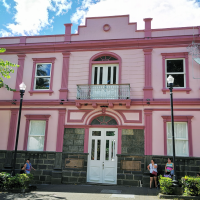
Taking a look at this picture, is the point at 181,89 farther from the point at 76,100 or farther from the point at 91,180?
the point at 91,180

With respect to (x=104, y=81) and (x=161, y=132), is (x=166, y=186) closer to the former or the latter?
(x=161, y=132)

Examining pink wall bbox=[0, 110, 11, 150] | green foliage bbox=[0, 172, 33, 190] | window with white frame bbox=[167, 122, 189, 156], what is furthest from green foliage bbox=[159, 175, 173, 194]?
pink wall bbox=[0, 110, 11, 150]

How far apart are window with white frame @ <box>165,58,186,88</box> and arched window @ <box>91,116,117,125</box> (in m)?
3.78

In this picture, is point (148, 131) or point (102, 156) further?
point (102, 156)

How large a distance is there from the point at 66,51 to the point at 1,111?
17.1 feet

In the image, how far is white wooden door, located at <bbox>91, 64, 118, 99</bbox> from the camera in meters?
12.9

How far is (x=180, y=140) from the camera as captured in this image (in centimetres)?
1220

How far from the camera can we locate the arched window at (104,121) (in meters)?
13.1

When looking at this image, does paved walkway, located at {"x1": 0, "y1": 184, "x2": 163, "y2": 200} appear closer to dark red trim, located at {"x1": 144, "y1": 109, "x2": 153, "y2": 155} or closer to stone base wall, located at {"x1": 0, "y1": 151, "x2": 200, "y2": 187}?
stone base wall, located at {"x1": 0, "y1": 151, "x2": 200, "y2": 187}

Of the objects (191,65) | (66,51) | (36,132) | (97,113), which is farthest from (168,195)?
(66,51)

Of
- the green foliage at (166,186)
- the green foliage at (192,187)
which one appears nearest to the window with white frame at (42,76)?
the green foliage at (166,186)

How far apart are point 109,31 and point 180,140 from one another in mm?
7325

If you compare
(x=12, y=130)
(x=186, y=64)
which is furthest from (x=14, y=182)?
(x=186, y=64)

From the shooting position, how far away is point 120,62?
13539 mm
